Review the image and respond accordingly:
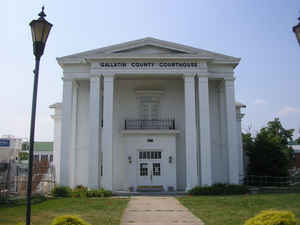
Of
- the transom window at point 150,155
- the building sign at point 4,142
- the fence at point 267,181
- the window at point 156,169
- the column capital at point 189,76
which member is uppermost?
the column capital at point 189,76

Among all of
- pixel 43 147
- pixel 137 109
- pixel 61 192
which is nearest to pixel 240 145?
pixel 137 109

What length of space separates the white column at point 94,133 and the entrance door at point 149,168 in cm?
361

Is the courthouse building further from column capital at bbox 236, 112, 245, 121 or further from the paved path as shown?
the paved path

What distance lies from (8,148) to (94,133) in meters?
5.71

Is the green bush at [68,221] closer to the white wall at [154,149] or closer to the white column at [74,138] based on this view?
the white wall at [154,149]

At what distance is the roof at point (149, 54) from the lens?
23.5 meters

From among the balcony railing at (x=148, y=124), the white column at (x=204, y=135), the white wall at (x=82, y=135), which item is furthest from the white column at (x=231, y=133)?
the white wall at (x=82, y=135)

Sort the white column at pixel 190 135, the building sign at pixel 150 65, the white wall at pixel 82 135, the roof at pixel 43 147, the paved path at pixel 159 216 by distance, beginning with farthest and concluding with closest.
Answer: the roof at pixel 43 147 < the white wall at pixel 82 135 < the building sign at pixel 150 65 < the white column at pixel 190 135 < the paved path at pixel 159 216

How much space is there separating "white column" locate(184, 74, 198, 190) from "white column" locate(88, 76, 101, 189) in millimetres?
6312

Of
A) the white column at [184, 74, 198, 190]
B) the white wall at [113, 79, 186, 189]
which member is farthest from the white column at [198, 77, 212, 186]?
the white wall at [113, 79, 186, 189]

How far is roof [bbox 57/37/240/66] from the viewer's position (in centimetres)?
2352

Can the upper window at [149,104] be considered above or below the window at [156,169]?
above

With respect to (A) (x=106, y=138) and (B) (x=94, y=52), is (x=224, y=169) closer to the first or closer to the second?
(A) (x=106, y=138)

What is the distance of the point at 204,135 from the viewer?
75.6 ft
